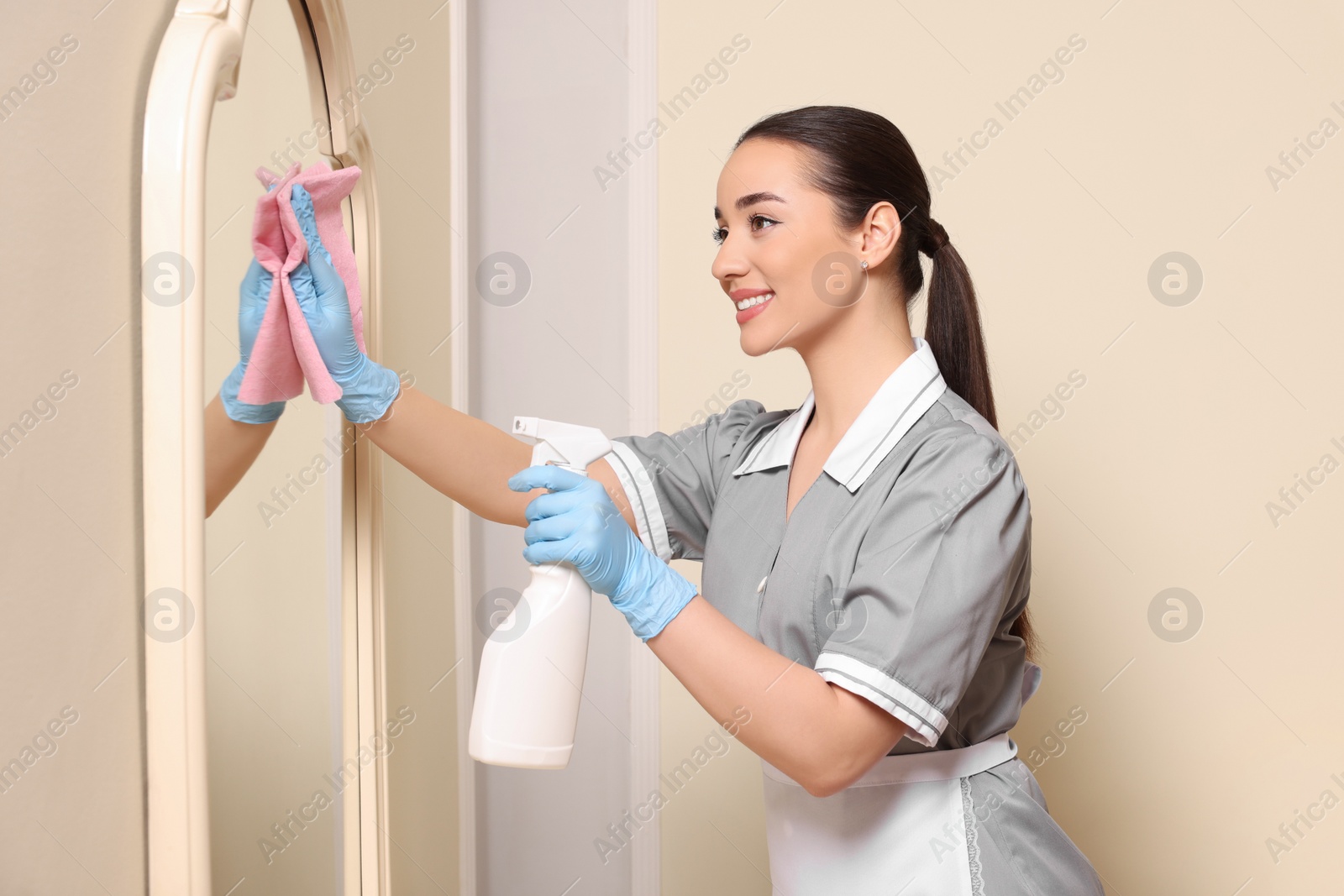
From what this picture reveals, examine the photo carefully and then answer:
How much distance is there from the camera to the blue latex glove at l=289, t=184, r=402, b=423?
3.14 ft

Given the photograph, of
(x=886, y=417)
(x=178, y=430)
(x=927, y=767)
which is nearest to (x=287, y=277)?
(x=178, y=430)

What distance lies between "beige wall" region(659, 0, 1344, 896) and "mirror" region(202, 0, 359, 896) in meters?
1.15

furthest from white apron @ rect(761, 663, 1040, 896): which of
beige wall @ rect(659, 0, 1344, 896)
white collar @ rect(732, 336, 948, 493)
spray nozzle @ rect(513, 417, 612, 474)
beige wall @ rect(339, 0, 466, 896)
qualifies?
beige wall @ rect(659, 0, 1344, 896)

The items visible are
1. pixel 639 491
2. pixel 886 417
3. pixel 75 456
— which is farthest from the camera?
pixel 639 491

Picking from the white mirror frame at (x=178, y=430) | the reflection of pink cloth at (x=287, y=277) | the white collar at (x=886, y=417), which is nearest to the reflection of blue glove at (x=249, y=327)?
the reflection of pink cloth at (x=287, y=277)

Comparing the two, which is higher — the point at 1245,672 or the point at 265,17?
the point at 265,17

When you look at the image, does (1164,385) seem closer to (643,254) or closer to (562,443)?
(643,254)

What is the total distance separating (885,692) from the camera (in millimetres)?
879

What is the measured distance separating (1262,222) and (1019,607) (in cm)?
97

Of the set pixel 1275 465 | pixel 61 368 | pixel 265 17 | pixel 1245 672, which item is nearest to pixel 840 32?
pixel 1275 465

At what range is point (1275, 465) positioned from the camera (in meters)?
1.61

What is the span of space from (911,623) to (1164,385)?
1.01 metres

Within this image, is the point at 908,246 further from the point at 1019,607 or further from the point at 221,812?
the point at 221,812

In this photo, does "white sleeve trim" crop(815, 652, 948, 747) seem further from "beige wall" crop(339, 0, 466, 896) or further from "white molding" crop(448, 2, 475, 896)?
"white molding" crop(448, 2, 475, 896)
